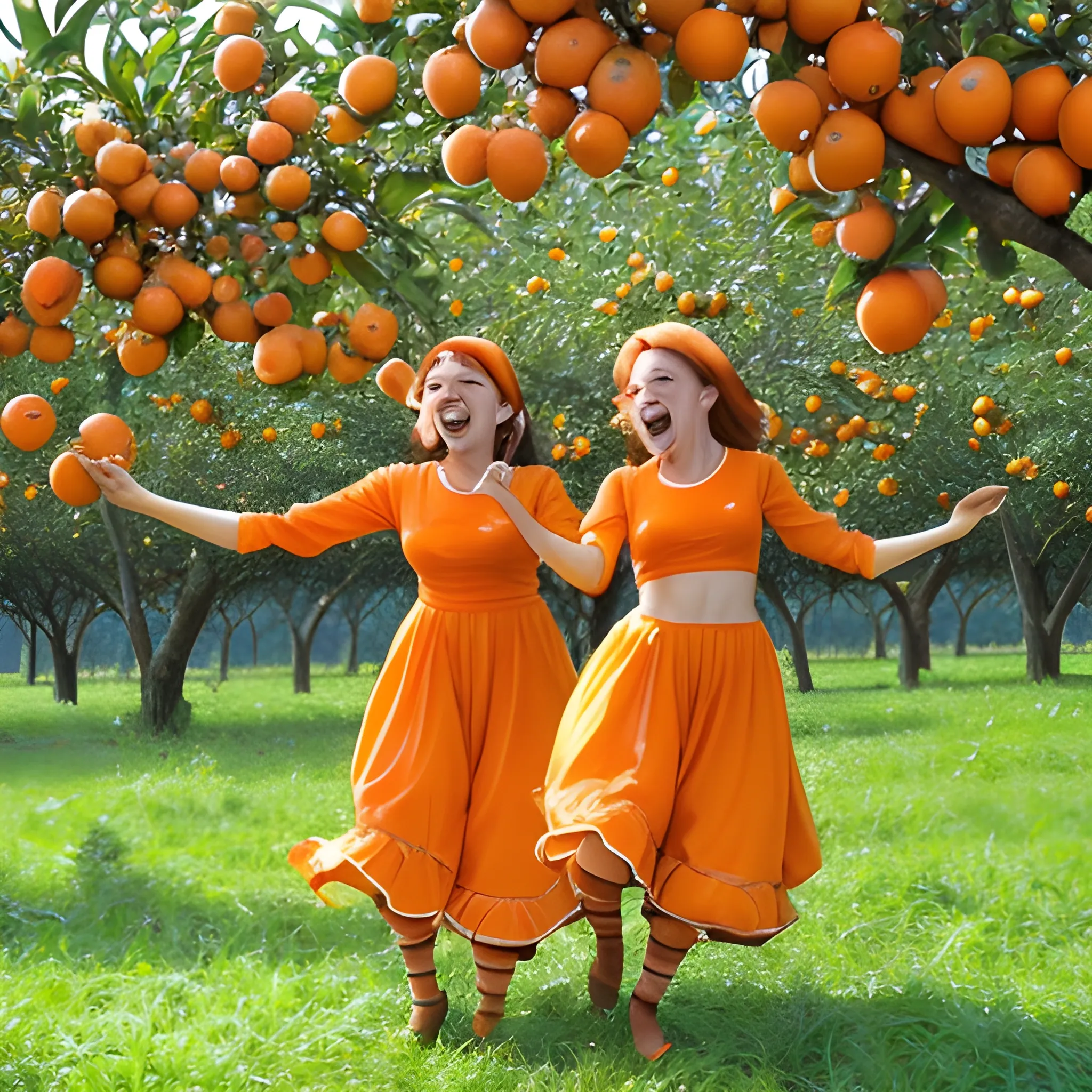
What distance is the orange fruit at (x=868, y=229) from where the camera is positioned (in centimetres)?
175

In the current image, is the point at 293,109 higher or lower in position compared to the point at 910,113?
higher

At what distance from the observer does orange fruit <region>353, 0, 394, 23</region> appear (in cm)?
196

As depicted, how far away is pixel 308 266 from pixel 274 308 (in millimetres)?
109

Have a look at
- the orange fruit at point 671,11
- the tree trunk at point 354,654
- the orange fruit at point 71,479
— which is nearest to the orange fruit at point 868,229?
the orange fruit at point 671,11

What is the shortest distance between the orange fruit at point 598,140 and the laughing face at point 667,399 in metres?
1.00

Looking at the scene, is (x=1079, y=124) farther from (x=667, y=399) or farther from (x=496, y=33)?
(x=667, y=399)

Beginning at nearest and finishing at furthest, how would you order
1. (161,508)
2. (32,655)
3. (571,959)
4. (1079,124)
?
(1079,124)
(161,508)
(571,959)
(32,655)

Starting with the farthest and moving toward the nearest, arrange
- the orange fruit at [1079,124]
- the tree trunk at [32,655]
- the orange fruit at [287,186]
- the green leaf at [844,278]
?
the tree trunk at [32,655] < the orange fruit at [287,186] < the green leaf at [844,278] < the orange fruit at [1079,124]

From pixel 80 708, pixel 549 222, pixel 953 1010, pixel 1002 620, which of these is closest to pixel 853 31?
pixel 953 1010

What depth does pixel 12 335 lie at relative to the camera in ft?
6.89

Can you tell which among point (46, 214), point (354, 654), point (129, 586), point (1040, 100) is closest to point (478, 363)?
point (46, 214)

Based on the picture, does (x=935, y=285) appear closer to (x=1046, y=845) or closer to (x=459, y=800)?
(x=459, y=800)

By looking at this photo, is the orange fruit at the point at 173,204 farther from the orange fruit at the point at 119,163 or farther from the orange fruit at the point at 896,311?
the orange fruit at the point at 896,311

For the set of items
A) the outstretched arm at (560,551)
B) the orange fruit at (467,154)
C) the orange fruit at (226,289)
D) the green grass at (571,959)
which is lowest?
the green grass at (571,959)
